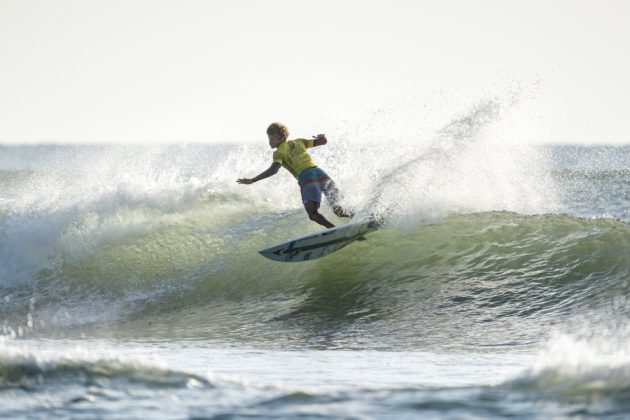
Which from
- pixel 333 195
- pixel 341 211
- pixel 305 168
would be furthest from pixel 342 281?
pixel 305 168

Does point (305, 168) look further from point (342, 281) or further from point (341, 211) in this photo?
point (342, 281)

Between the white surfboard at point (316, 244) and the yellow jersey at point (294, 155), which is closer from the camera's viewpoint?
the white surfboard at point (316, 244)

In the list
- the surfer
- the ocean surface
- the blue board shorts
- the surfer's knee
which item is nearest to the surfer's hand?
the surfer

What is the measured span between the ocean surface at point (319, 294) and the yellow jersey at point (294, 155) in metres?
0.81

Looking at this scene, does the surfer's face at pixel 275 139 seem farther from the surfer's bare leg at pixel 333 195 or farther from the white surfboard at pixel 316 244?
the white surfboard at pixel 316 244

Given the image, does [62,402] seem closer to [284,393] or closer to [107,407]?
[107,407]

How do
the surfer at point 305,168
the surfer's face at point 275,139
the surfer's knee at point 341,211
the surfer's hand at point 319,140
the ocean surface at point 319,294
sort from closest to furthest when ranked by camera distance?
the ocean surface at point 319,294 < the surfer's hand at point 319,140 < the surfer at point 305,168 < the surfer's face at point 275,139 < the surfer's knee at point 341,211

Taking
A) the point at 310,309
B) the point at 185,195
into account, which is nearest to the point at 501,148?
the point at 310,309

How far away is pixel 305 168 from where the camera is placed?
9992 millimetres

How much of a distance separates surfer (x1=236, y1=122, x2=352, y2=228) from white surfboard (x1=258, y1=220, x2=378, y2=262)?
0.66ft

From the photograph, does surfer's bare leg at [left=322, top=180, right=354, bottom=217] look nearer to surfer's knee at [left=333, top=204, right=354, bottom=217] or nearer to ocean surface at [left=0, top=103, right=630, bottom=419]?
surfer's knee at [left=333, top=204, right=354, bottom=217]

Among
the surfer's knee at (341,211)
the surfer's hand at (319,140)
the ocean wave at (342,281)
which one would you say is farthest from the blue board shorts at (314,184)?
the ocean wave at (342,281)

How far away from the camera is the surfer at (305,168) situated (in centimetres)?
995

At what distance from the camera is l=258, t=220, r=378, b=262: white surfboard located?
987 cm
